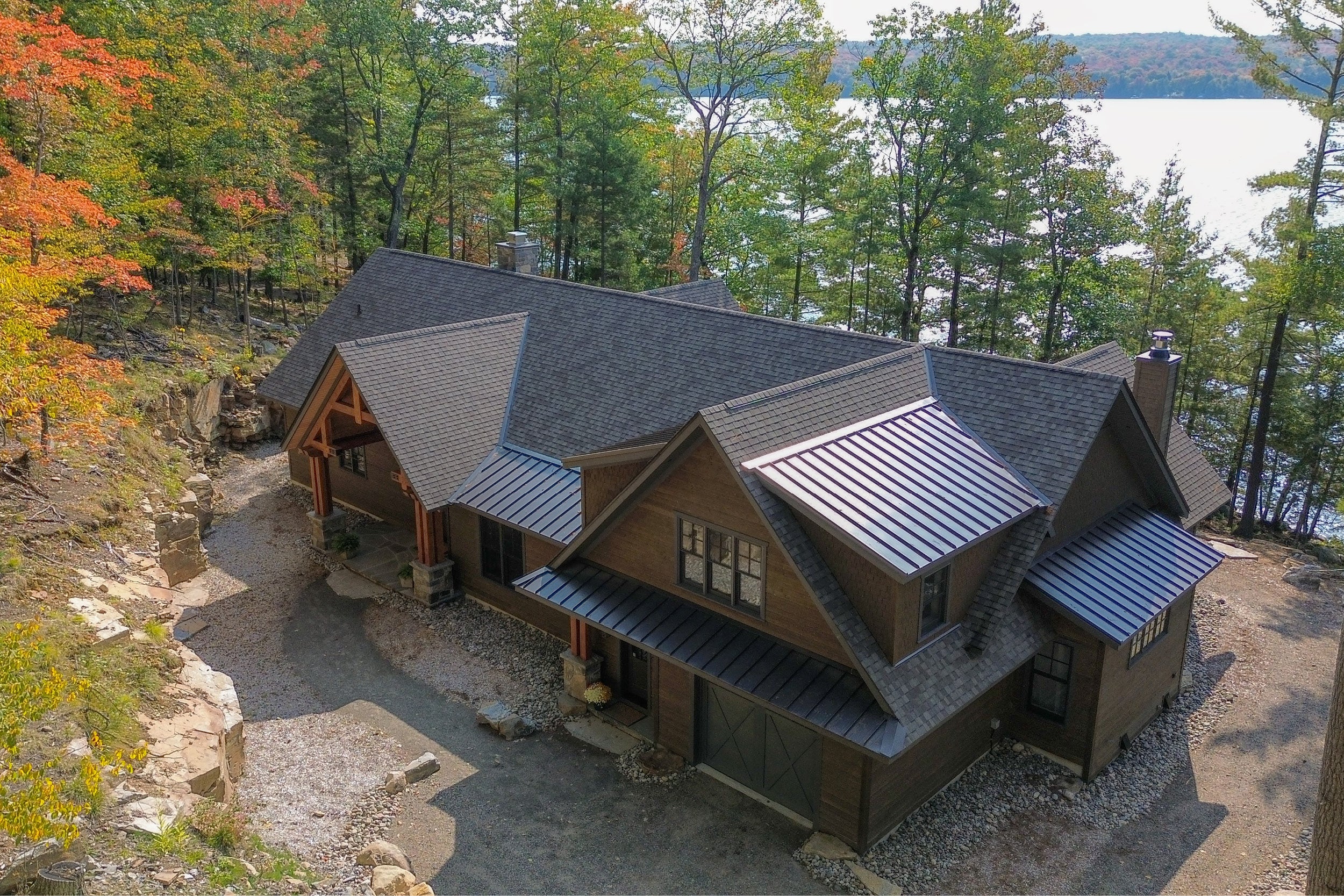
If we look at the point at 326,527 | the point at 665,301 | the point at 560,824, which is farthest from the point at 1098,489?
the point at 326,527

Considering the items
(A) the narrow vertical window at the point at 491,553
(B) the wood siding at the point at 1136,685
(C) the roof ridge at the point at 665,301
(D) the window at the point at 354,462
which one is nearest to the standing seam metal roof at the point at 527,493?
(A) the narrow vertical window at the point at 491,553

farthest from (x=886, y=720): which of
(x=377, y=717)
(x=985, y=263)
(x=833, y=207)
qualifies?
(x=833, y=207)

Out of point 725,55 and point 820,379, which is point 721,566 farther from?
point 725,55

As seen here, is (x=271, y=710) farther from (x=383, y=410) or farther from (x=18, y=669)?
(x=18, y=669)

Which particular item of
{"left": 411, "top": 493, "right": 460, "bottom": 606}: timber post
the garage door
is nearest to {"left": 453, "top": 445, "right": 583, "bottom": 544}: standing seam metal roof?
{"left": 411, "top": 493, "right": 460, "bottom": 606}: timber post

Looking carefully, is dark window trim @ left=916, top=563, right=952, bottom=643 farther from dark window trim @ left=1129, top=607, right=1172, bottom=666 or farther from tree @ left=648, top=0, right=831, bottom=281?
tree @ left=648, top=0, right=831, bottom=281
